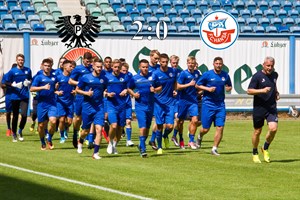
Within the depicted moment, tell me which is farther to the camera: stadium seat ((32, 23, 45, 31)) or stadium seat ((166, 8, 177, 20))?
stadium seat ((166, 8, 177, 20))

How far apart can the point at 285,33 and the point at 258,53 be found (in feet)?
4.64

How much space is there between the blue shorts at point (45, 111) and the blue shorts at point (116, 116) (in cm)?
197

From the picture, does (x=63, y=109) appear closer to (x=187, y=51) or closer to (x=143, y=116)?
(x=143, y=116)

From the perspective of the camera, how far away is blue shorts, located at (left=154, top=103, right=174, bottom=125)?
2134 cm

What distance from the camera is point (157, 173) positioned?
16.7 meters

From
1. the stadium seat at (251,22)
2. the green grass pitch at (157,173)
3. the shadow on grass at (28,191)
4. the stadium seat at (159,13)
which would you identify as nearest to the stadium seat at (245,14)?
the stadium seat at (251,22)

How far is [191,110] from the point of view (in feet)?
75.2

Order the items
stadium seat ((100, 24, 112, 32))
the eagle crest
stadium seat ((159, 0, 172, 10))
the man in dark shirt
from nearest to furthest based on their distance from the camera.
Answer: the man in dark shirt → the eagle crest → stadium seat ((100, 24, 112, 32)) → stadium seat ((159, 0, 172, 10))

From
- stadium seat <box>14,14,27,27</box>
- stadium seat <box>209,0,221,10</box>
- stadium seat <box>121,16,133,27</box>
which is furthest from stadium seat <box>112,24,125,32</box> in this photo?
stadium seat <box>209,0,221,10</box>

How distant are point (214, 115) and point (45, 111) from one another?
405 centimetres

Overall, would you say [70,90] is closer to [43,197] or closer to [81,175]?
[81,175]

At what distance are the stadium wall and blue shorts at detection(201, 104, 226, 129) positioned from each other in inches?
537

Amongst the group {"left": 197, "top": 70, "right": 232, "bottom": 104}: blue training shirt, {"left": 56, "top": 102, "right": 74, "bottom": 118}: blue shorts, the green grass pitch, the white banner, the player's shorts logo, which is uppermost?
the player's shorts logo

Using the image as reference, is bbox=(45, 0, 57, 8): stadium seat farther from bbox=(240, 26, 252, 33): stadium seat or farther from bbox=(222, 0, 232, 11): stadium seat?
bbox=(240, 26, 252, 33): stadium seat
